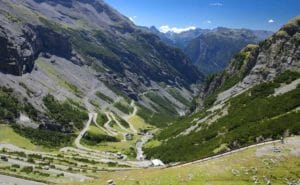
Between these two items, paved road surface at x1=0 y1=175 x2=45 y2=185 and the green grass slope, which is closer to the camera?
paved road surface at x1=0 y1=175 x2=45 y2=185

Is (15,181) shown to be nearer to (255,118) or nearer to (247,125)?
(247,125)

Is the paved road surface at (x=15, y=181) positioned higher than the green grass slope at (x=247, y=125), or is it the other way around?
the green grass slope at (x=247, y=125)

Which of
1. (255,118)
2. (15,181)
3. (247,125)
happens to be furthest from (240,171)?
(255,118)

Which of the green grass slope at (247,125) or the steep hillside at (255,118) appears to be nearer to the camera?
the green grass slope at (247,125)

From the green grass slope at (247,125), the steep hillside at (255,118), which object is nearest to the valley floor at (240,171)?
the steep hillside at (255,118)

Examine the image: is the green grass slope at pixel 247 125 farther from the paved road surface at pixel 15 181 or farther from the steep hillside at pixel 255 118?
the paved road surface at pixel 15 181

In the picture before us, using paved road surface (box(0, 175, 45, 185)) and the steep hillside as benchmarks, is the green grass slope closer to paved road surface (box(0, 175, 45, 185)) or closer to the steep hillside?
the steep hillside

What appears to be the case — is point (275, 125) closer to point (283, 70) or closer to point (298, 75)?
point (298, 75)

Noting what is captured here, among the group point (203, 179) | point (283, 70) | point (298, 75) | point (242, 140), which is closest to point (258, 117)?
point (242, 140)

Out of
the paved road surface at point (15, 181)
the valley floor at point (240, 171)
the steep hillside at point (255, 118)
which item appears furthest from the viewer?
the steep hillside at point (255, 118)

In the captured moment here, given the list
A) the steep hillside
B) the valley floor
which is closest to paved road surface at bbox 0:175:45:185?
the valley floor

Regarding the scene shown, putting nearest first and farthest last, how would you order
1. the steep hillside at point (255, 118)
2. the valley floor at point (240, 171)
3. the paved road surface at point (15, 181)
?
the valley floor at point (240, 171) < the paved road surface at point (15, 181) < the steep hillside at point (255, 118)

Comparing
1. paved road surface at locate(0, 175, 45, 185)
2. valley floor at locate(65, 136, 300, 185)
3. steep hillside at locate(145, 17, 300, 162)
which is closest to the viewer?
valley floor at locate(65, 136, 300, 185)

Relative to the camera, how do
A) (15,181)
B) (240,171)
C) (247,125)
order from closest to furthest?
(240,171), (15,181), (247,125)
